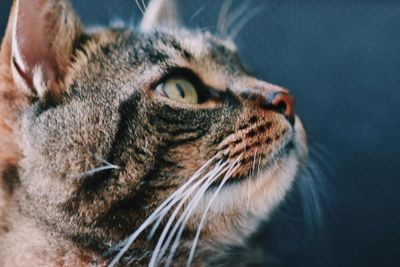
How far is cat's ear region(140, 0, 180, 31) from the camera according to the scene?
0.61 metres

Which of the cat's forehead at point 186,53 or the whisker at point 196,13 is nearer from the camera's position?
the cat's forehead at point 186,53

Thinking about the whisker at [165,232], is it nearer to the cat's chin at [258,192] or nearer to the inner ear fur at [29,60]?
the cat's chin at [258,192]

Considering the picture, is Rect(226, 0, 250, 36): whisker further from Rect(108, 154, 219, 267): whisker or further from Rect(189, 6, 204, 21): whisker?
Rect(108, 154, 219, 267): whisker

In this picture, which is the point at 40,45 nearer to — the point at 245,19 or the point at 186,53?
the point at 186,53

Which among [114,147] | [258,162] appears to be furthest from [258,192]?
[114,147]

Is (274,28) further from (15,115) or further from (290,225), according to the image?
(15,115)

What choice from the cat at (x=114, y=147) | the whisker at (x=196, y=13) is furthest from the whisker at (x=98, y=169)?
the whisker at (x=196, y=13)

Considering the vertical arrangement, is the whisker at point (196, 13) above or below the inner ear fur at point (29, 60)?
above

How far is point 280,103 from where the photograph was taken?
1.79ft

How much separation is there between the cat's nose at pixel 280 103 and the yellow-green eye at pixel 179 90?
7cm

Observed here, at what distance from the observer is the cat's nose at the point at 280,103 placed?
0.54m

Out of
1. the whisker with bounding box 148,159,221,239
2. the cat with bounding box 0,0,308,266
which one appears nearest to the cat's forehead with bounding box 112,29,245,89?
the cat with bounding box 0,0,308,266

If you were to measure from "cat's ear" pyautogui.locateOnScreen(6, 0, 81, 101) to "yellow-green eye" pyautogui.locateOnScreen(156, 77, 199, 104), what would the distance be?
0.09 metres

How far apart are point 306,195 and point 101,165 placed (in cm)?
29
